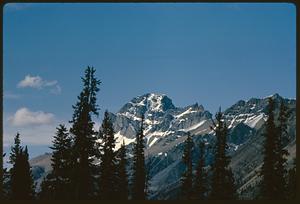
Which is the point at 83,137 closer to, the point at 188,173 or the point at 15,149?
the point at 15,149

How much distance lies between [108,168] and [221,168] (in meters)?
5.57

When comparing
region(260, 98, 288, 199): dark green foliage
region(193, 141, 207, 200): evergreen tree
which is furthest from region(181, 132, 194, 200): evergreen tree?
region(260, 98, 288, 199): dark green foliage

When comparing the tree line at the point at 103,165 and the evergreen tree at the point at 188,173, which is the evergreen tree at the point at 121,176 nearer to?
the tree line at the point at 103,165

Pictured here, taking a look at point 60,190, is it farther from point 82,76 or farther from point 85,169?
point 82,76

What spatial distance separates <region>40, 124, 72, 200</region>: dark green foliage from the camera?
21.7 m

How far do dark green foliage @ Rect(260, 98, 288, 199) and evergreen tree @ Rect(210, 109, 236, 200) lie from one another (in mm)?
1975

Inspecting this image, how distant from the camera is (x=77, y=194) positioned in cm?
2138

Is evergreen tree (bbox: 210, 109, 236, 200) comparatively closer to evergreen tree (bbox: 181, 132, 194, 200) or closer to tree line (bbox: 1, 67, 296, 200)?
tree line (bbox: 1, 67, 296, 200)

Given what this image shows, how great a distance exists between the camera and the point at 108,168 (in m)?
26.4

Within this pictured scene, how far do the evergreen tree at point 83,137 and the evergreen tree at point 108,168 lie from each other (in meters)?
3.98

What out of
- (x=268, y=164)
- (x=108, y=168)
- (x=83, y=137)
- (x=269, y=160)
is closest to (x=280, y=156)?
(x=269, y=160)

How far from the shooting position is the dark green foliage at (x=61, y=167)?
71.1 ft

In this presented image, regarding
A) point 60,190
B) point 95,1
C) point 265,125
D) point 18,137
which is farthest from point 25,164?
point 95,1

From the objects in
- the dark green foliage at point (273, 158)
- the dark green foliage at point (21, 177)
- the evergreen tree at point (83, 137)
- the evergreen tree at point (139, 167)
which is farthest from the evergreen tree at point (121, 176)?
the dark green foliage at point (273, 158)
